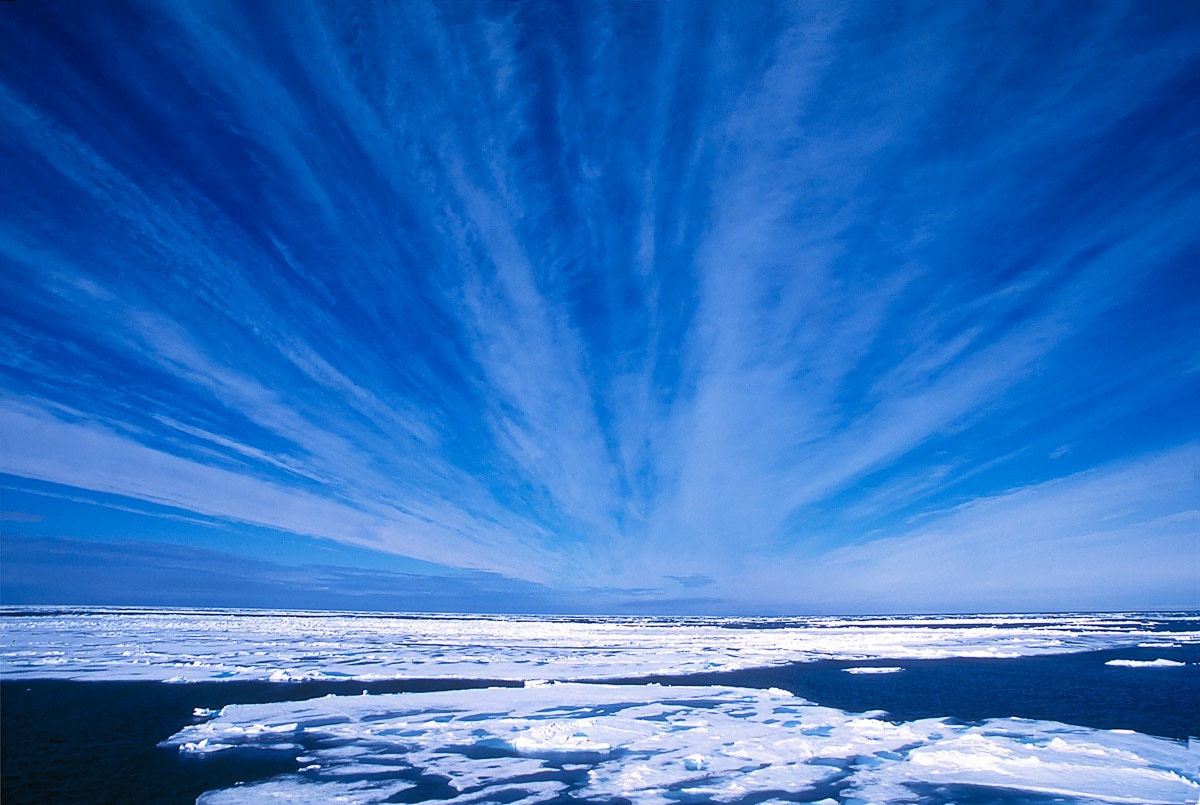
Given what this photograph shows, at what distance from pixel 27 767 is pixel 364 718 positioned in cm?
411

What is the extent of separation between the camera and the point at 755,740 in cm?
825

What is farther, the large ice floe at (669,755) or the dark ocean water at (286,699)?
the dark ocean water at (286,699)

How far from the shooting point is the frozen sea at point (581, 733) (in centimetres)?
619

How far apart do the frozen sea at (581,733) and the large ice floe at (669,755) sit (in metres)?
0.04

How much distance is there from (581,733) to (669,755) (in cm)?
162

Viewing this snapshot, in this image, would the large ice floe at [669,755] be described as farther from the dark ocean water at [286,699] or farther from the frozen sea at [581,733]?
the dark ocean water at [286,699]

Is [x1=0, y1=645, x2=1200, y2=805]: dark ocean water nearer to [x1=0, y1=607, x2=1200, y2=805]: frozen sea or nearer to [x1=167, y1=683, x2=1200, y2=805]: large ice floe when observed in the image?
[x1=0, y1=607, x2=1200, y2=805]: frozen sea

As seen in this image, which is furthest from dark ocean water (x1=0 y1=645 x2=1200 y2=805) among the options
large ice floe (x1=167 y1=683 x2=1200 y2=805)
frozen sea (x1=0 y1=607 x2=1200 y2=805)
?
large ice floe (x1=167 y1=683 x2=1200 y2=805)

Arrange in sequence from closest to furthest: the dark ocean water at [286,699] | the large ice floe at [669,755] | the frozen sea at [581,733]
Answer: the large ice floe at [669,755]
the frozen sea at [581,733]
the dark ocean water at [286,699]

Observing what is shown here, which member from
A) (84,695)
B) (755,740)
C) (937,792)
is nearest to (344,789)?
(755,740)

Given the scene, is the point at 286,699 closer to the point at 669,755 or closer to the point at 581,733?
the point at 581,733

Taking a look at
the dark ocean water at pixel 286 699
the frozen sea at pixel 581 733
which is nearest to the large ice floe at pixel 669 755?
the frozen sea at pixel 581 733

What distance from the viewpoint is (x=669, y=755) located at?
24.5 feet

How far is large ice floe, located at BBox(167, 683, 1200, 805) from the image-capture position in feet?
19.7
